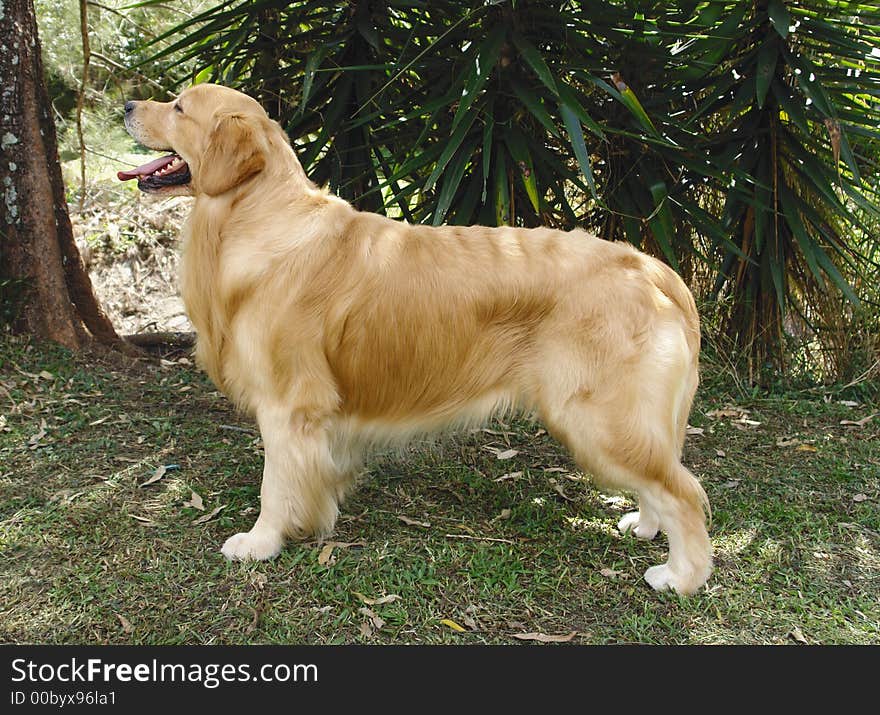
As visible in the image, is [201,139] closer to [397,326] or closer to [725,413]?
[397,326]

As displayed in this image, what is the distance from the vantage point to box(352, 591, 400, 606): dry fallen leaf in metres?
3.14

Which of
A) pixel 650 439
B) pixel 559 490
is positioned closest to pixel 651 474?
pixel 650 439

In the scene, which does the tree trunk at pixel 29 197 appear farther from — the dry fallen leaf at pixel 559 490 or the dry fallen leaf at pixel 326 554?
the dry fallen leaf at pixel 559 490

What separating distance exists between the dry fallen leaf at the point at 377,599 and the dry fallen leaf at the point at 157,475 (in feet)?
4.58

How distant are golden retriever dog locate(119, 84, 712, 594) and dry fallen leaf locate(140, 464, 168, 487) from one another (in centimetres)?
83

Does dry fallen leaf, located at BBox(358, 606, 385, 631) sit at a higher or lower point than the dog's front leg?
lower

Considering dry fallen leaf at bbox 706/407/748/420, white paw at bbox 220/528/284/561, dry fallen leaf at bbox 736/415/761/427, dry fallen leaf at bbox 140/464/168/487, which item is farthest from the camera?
dry fallen leaf at bbox 706/407/748/420

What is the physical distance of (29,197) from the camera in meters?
5.04

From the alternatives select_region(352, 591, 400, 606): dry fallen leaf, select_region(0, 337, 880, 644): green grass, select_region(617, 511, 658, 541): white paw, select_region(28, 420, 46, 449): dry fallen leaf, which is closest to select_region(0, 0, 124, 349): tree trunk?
select_region(0, 337, 880, 644): green grass

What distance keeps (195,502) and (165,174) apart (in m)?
1.56

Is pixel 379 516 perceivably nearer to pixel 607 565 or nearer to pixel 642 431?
pixel 607 565

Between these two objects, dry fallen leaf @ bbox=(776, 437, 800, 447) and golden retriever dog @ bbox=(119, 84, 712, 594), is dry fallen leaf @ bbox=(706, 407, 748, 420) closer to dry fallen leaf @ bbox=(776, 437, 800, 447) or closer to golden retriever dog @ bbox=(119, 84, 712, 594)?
dry fallen leaf @ bbox=(776, 437, 800, 447)

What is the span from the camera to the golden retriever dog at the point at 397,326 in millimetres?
3148

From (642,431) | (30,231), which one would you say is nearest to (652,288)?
(642,431)
